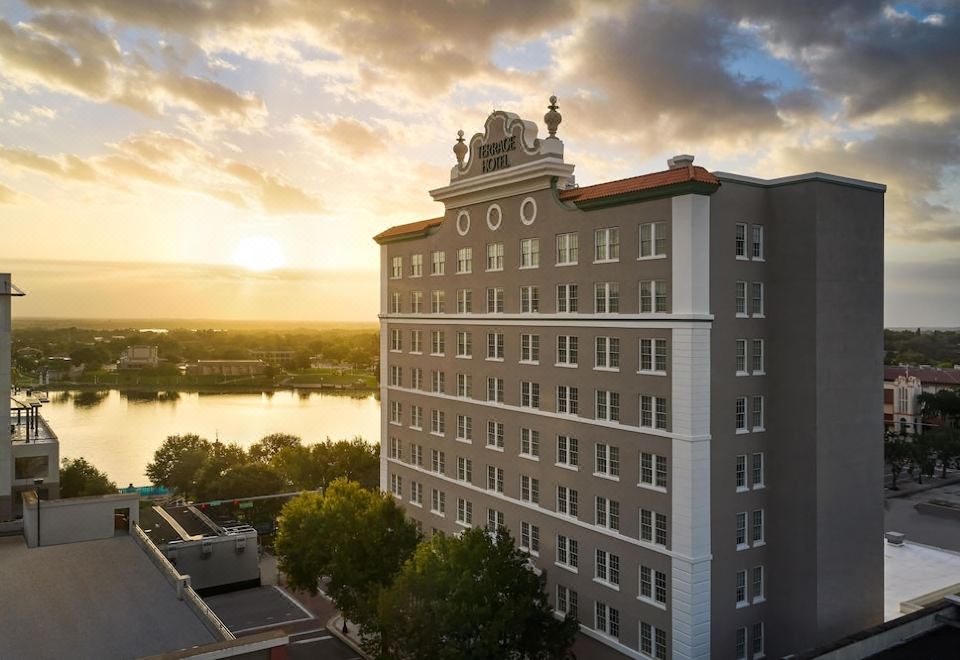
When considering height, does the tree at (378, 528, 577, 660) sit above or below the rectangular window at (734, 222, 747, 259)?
below

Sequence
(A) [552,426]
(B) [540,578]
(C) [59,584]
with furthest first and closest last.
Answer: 1. (A) [552,426]
2. (B) [540,578]
3. (C) [59,584]

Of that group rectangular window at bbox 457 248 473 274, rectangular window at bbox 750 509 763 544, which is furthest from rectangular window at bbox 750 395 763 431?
rectangular window at bbox 457 248 473 274

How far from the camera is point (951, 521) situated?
Answer: 7500 centimetres

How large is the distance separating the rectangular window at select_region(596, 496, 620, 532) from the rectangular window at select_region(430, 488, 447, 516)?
1414 cm

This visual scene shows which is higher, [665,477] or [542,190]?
[542,190]

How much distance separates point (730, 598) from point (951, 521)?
5606 cm


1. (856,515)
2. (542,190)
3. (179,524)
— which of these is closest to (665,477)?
(856,515)

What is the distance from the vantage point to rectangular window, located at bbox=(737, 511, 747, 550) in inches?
1331

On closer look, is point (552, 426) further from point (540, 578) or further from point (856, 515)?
point (856, 515)

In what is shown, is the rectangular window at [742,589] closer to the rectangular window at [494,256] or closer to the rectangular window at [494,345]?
the rectangular window at [494,345]

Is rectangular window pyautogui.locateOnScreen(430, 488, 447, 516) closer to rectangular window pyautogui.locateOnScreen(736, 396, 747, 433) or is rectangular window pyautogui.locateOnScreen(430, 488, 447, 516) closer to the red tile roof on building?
rectangular window pyautogui.locateOnScreen(736, 396, 747, 433)

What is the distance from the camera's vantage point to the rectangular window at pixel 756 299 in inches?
1351

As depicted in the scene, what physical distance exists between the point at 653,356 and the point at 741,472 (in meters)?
6.75


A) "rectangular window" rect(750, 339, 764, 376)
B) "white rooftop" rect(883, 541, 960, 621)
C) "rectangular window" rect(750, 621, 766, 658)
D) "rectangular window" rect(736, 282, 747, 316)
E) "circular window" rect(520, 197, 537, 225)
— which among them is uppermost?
"circular window" rect(520, 197, 537, 225)
